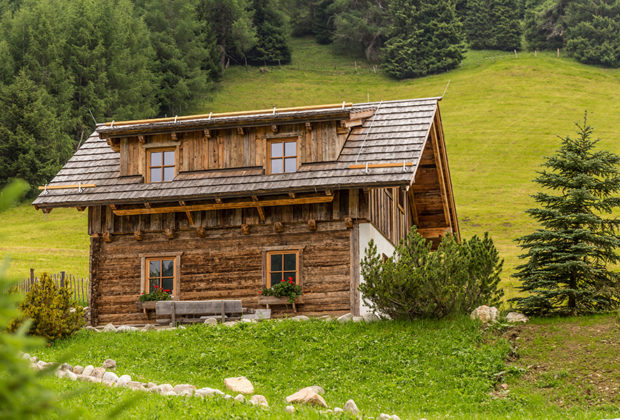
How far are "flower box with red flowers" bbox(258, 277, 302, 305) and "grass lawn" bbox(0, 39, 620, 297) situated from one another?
14722 mm

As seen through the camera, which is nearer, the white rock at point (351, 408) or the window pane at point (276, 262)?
the white rock at point (351, 408)

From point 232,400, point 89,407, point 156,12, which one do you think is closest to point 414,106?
point 232,400

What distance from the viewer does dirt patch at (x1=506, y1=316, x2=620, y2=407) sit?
13836 mm

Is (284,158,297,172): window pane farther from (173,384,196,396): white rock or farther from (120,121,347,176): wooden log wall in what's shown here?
(173,384,196,396): white rock

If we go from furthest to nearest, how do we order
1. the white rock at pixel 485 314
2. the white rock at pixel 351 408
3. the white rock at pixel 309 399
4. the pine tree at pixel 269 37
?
the pine tree at pixel 269 37 < the white rock at pixel 485 314 < the white rock at pixel 309 399 < the white rock at pixel 351 408

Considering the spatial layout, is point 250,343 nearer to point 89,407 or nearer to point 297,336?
point 297,336

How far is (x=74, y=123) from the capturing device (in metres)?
64.4

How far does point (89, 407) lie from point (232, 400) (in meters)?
2.12

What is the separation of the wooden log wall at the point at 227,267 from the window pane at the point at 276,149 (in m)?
2.09

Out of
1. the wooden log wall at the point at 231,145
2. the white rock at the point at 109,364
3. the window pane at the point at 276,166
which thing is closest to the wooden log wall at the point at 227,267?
the window pane at the point at 276,166

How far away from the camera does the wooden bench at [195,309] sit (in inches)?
826

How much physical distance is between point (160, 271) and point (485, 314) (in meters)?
9.66

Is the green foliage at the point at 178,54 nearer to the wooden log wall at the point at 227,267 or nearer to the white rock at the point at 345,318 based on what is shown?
the wooden log wall at the point at 227,267

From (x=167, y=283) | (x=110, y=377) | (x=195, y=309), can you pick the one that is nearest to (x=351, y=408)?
(x=110, y=377)
